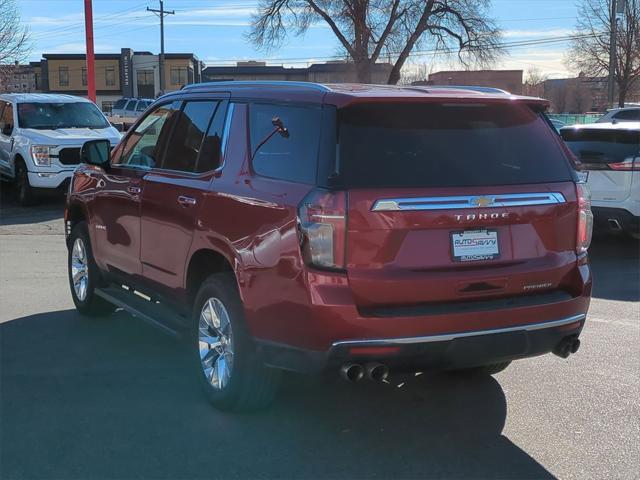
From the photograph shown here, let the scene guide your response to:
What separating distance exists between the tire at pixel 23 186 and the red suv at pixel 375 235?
404 inches

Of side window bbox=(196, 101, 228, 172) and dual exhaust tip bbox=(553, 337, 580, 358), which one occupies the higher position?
side window bbox=(196, 101, 228, 172)

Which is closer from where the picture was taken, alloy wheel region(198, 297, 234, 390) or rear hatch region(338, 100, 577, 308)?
rear hatch region(338, 100, 577, 308)

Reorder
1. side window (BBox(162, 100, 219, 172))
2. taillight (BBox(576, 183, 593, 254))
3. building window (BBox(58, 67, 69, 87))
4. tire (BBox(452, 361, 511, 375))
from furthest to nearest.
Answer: building window (BBox(58, 67, 69, 87))
tire (BBox(452, 361, 511, 375))
side window (BBox(162, 100, 219, 172))
taillight (BBox(576, 183, 593, 254))

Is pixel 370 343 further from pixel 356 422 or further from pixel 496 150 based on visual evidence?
pixel 496 150

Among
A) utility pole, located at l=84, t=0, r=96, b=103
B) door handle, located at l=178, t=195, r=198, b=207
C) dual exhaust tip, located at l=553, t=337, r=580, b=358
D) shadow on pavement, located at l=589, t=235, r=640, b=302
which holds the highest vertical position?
utility pole, located at l=84, t=0, r=96, b=103

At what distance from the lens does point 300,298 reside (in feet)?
12.1

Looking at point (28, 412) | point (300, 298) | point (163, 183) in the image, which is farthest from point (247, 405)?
point (163, 183)

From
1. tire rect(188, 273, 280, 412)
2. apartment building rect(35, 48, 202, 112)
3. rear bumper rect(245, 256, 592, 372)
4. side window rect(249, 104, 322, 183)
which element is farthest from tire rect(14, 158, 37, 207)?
apartment building rect(35, 48, 202, 112)

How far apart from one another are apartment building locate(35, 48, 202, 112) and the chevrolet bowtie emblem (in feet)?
246

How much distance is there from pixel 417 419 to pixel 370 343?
1.06 metres

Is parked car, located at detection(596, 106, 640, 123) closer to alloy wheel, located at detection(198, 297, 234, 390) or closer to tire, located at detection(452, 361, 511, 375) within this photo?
tire, located at detection(452, 361, 511, 375)

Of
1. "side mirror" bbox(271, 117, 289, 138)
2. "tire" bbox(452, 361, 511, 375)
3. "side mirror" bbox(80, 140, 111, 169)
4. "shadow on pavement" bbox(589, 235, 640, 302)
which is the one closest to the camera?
"side mirror" bbox(271, 117, 289, 138)

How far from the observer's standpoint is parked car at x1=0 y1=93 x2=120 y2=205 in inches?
538

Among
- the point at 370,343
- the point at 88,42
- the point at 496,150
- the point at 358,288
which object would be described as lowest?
the point at 370,343
